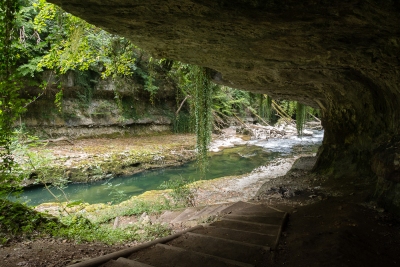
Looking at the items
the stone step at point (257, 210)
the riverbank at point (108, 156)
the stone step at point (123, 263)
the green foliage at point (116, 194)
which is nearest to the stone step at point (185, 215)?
the stone step at point (257, 210)

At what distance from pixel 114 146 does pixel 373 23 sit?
1336 centimetres

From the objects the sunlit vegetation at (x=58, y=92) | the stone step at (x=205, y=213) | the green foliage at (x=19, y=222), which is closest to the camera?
the sunlit vegetation at (x=58, y=92)

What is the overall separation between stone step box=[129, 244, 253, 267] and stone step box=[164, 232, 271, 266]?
0.23m

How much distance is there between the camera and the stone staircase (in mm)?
2641

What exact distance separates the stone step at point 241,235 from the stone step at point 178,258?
A: 772 mm

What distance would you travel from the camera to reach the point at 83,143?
1437cm

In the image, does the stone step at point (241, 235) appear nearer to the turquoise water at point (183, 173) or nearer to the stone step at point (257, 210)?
the stone step at point (257, 210)

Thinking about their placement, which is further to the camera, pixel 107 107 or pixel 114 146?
pixel 107 107

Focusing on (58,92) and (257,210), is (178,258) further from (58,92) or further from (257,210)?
(58,92)

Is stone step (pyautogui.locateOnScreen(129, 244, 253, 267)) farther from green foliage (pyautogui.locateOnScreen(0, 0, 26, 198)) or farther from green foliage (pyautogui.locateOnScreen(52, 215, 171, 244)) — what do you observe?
green foliage (pyautogui.locateOnScreen(0, 0, 26, 198))

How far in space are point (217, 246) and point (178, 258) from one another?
623mm

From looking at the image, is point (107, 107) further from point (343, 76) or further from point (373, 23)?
point (373, 23)

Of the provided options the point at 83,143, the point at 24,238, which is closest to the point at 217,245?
the point at 24,238

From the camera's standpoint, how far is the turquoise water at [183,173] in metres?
9.66
